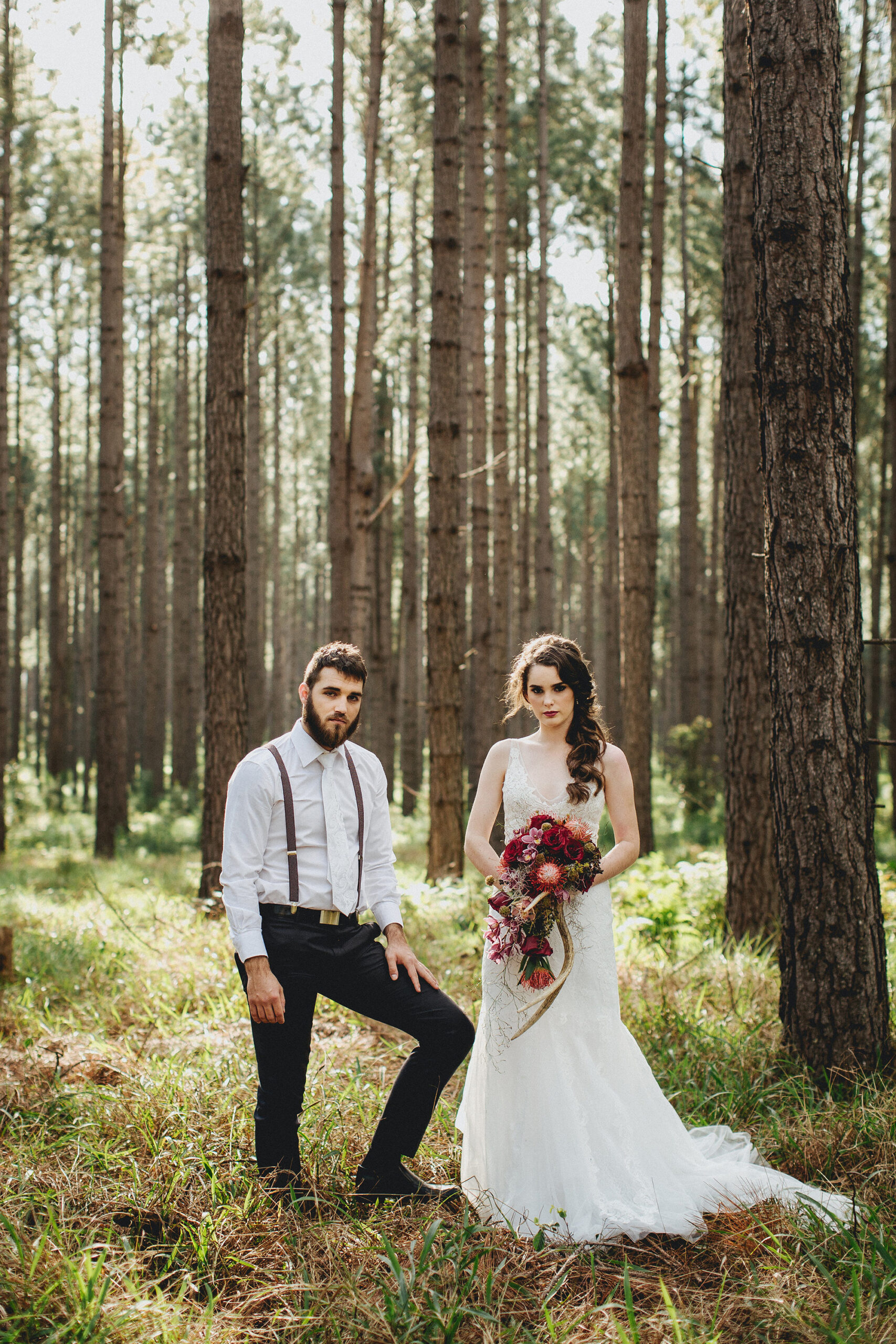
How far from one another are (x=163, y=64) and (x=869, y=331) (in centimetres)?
1323

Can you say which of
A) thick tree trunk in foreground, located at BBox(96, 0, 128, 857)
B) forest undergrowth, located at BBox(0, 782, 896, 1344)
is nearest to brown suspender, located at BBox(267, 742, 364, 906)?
forest undergrowth, located at BBox(0, 782, 896, 1344)

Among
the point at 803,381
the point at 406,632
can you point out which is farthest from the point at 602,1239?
the point at 406,632

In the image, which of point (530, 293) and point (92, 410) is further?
point (92, 410)

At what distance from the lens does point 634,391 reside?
356 inches

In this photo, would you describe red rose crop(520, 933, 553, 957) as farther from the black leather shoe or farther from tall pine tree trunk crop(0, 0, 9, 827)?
tall pine tree trunk crop(0, 0, 9, 827)

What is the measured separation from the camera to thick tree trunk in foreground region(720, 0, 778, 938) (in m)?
6.16

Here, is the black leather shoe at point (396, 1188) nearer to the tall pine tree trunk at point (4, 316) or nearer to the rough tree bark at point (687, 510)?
the tall pine tree trunk at point (4, 316)

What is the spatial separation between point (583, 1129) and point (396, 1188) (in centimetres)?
73

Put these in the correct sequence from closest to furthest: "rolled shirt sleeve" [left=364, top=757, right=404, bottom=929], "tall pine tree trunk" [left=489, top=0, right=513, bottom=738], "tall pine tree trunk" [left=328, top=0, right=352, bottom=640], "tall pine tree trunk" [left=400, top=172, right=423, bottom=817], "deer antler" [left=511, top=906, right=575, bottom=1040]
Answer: "deer antler" [left=511, top=906, right=575, bottom=1040]
"rolled shirt sleeve" [left=364, top=757, right=404, bottom=929]
"tall pine tree trunk" [left=328, top=0, right=352, bottom=640]
"tall pine tree trunk" [left=489, top=0, right=513, bottom=738]
"tall pine tree trunk" [left=400, top=172, right=423, bottom=817]

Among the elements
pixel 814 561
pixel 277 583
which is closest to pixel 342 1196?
pixel 814 561

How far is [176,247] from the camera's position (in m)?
19.2

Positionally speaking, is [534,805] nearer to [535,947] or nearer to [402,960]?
[535,947]

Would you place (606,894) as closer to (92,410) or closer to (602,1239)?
(602,1239)

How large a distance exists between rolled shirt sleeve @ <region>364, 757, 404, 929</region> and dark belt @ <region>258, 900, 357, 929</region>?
0.18 m
